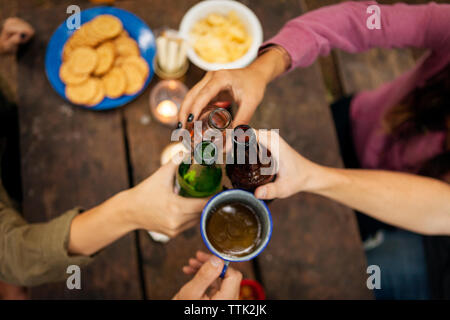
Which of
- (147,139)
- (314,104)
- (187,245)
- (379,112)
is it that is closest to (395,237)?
(379,112)

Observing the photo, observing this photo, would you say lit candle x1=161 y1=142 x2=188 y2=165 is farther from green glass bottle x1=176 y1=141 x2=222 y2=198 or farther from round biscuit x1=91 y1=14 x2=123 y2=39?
round biscuit x1=91 y1=14 x2=123 y2=39

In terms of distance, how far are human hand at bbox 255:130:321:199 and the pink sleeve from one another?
23 centimetres

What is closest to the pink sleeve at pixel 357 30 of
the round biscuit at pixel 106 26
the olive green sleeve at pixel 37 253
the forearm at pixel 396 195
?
the forearm at pixel 396 195

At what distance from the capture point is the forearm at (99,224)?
2.16 feet

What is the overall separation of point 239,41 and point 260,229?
467 millimetres

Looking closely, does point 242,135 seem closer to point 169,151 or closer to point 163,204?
point 163,204

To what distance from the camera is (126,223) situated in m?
0.68

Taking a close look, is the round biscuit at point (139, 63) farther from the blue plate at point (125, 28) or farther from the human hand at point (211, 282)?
the human hand at point (211, 282)

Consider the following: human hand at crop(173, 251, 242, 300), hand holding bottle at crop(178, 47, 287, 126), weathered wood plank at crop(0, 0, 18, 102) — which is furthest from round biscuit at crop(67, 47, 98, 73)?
weathered wood plank at crop(0, 0, 18, 102)

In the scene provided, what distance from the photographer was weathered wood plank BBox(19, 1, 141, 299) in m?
0.75

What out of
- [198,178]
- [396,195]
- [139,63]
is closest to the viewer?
[198,178]

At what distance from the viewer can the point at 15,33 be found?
818 millimetres

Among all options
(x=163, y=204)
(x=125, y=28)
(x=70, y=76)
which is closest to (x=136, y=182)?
(x=163, y=204)

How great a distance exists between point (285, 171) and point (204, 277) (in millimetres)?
245
